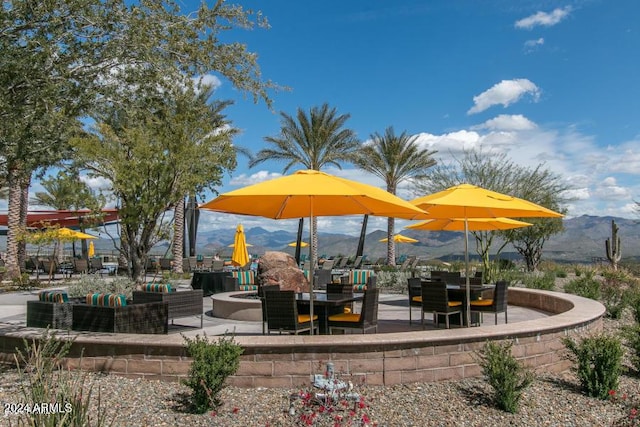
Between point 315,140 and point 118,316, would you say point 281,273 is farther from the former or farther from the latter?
point 315,140

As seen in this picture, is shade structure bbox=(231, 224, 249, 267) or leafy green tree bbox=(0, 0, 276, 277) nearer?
leafy green tree bbox=(0, 0, 276, 277)

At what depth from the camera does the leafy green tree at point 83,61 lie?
603 cm

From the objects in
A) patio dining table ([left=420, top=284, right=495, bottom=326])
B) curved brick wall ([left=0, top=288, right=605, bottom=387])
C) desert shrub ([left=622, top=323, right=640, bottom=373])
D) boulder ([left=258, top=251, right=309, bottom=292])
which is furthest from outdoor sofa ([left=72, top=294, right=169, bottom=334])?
desert shrub ([left=622, top=323, right=640, bottom=373])

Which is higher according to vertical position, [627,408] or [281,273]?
[281,273]

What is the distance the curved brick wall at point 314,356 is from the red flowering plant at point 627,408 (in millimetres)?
937

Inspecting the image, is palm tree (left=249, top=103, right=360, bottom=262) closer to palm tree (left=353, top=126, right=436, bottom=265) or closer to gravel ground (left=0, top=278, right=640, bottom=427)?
palm tree (left=353, top=126, right=436, bottom=265)

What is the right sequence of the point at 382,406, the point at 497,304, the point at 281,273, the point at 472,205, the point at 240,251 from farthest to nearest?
the point at 240,251 < the point at 281,273 < the point at 497,304 < the point at 472,205 < the point at 382,406

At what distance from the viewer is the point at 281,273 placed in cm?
1120

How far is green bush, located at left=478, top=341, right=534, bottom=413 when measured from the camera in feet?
17.0

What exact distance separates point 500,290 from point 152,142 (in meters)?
6.44

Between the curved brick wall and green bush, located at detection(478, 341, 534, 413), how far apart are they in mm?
457

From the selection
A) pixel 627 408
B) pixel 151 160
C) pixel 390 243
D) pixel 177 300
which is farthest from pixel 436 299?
pixel 390 243

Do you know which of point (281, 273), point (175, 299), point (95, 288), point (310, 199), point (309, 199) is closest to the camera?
point (310, 199)

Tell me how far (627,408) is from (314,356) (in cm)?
314
